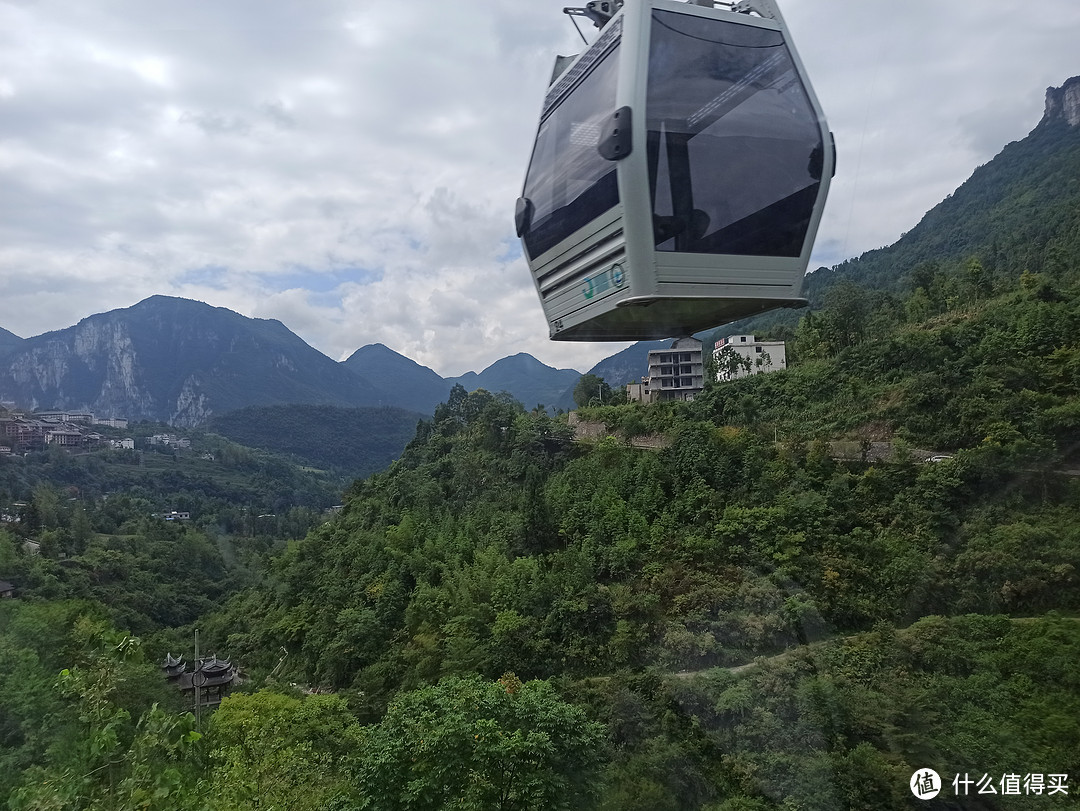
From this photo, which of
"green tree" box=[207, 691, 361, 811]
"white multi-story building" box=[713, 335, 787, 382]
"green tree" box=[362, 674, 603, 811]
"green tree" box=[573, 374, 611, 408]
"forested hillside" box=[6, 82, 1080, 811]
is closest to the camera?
"green tree" box=[362, 674, 603, 811]

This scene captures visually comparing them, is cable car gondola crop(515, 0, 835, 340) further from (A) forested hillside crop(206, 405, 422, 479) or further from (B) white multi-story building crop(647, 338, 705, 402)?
(A) forested hillside crop(206, 405, 422, 479)

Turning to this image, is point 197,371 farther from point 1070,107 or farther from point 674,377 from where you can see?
point 1070,107

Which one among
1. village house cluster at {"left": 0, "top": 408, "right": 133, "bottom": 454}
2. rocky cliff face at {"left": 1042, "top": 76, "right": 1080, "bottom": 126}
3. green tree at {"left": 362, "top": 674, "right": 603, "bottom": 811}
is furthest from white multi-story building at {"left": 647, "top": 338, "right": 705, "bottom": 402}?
village house cluster at {"left": 0, "top": 408, "right": 133, "bottom": 454}

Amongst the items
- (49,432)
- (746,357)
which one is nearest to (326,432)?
(49,432)

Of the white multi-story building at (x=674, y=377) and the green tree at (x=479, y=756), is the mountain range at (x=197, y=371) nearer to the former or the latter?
the white multi-story building at (x=674, y=377)

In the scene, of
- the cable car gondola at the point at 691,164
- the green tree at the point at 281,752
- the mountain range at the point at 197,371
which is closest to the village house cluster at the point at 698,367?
the green tree at the point at 281,752
